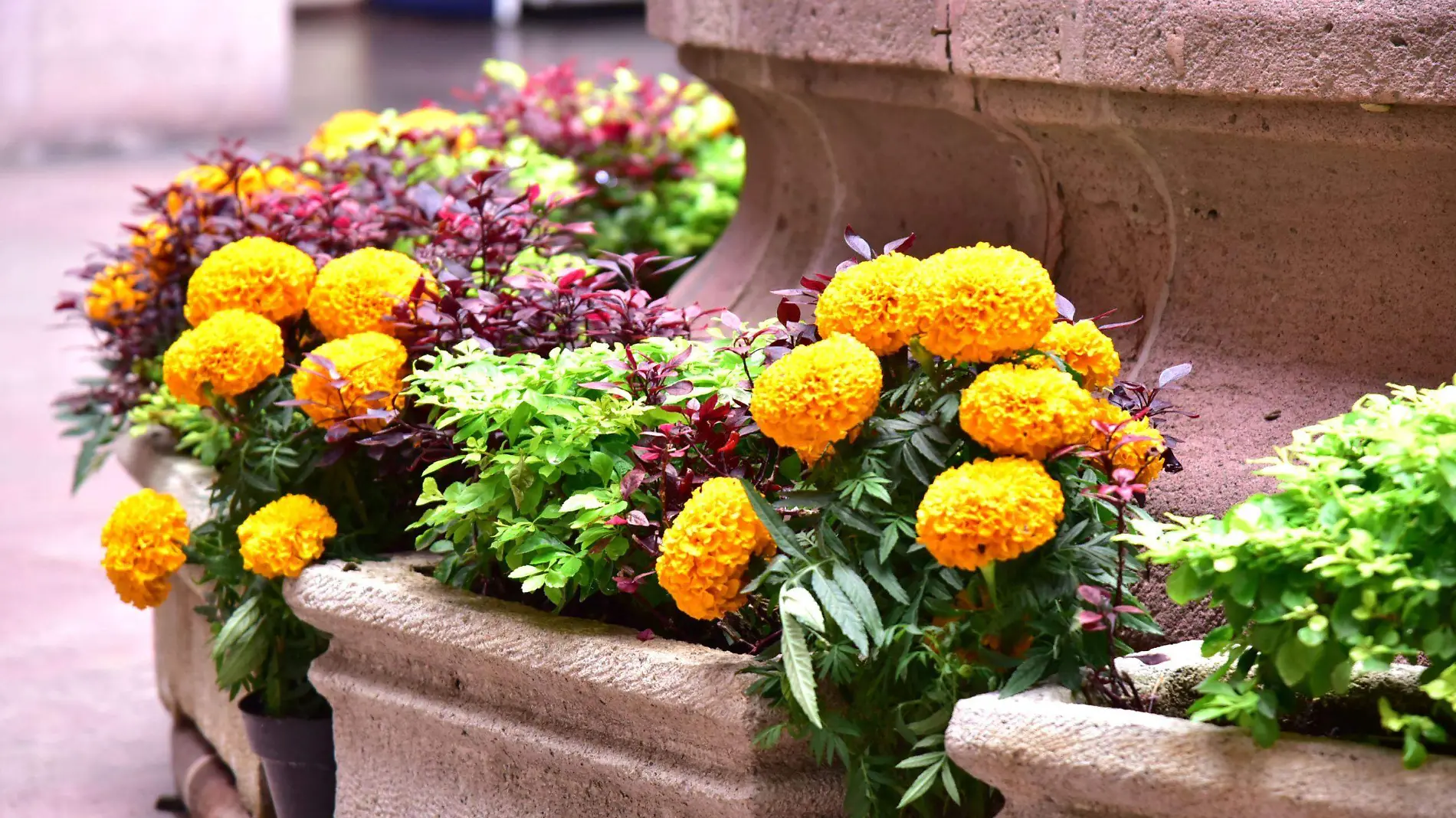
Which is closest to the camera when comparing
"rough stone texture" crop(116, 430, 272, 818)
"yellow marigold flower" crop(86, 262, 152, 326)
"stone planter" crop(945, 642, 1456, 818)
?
"stone planter" crop(945, 642, 1456, 818)

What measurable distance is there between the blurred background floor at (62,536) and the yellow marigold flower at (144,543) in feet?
2.39

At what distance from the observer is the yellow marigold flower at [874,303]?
5.83ft

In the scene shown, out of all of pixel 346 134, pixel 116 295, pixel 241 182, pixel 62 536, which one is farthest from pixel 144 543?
pixel 62 536

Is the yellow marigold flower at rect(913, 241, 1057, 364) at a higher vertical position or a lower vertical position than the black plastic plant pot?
higher

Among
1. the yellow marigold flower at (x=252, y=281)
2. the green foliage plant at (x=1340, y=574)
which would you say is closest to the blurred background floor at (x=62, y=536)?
the yellow marigold flower at (x=252, y=281)

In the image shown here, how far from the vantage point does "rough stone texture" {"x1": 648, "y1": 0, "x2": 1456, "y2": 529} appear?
198 cm

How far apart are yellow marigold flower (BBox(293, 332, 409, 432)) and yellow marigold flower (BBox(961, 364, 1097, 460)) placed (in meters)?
0.99

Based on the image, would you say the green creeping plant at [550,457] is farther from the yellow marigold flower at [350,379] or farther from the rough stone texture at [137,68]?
the rough stone texture at [137,68]

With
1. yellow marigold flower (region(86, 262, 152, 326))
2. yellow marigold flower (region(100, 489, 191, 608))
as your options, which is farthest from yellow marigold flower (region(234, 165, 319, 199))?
yellow marigold flower (region(100, 489, 191, 608))

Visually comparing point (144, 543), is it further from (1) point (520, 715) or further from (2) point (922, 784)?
(2) point (922, 784)

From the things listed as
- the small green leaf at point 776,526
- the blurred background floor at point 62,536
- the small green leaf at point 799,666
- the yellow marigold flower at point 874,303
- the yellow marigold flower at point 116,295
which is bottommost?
the blurred background floor at point 62,536

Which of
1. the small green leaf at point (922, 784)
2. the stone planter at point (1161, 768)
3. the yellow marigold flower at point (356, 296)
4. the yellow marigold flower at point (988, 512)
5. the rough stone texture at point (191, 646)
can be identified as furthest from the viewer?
the rough stone texture at point (191, 646)

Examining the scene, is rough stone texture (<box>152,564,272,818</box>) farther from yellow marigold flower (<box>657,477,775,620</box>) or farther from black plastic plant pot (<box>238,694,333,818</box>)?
yellow marigold flower (<box>657,477,775,620</box>)

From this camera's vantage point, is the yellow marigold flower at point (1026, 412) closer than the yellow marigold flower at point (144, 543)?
Yes
